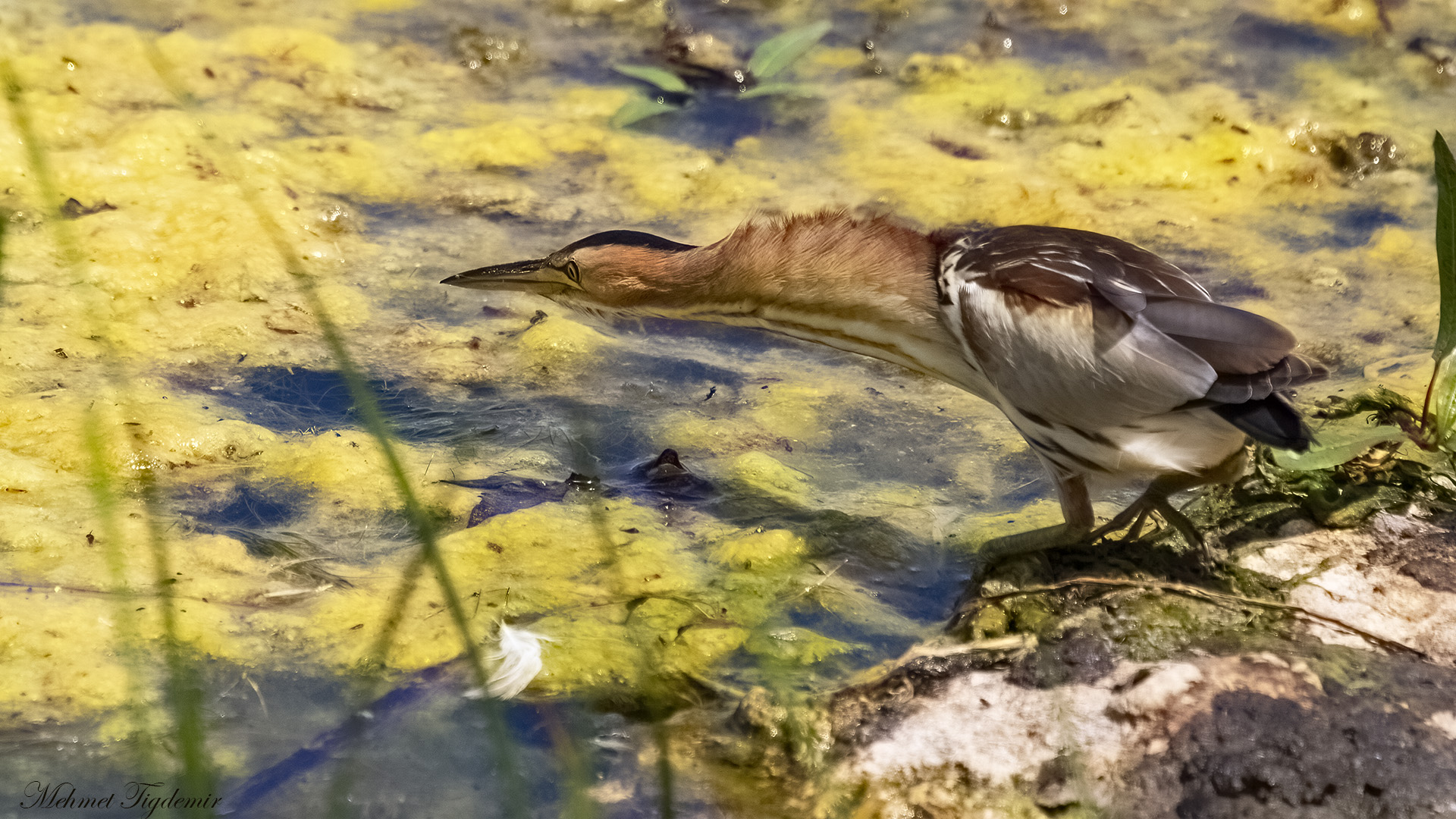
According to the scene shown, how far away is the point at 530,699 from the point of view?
1774 mm

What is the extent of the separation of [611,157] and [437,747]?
260cm

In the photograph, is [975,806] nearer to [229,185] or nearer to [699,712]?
[699,712]

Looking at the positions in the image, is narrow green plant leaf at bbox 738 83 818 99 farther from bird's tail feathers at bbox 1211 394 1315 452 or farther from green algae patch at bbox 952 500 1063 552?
bird's tail feathers at bbox 1211 394 1315 452

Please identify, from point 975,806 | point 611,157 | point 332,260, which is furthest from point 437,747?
point 611,157

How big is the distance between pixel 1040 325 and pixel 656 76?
2.62 metres

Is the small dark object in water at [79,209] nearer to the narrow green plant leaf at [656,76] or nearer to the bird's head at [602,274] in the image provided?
the bird's head at [602,274]

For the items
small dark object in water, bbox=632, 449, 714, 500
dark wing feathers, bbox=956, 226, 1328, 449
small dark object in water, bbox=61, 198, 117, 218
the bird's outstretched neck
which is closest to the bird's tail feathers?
dark wing feathers, bbox=956, 226, 1328, 449

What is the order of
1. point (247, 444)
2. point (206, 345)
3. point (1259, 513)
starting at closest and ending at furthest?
1. point (1259, 513)
2. point (247, 444)
3. point (206, 345)

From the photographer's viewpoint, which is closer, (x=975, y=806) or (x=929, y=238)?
(x=975, y=806)

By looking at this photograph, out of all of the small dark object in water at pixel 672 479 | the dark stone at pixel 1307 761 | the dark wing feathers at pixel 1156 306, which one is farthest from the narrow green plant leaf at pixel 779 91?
the dark stone at pixel 1307 761

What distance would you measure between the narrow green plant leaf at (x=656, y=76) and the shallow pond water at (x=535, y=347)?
7cm

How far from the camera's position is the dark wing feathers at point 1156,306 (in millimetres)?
1973

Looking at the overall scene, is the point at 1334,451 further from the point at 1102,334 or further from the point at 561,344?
the point at 561,344

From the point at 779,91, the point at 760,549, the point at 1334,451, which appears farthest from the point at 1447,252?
the point at 779,91
